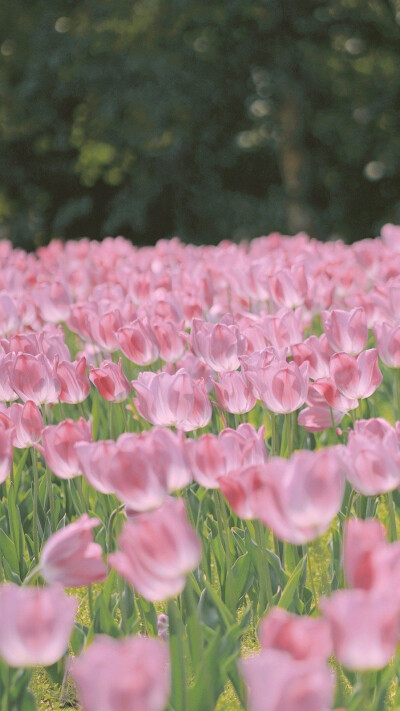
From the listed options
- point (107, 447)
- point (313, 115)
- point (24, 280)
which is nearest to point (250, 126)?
point (313, 115)

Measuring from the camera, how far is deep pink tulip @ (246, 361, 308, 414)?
1.94 metres

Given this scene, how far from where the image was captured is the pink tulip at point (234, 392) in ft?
6.67

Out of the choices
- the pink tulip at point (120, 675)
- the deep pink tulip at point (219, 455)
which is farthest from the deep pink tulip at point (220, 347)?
the pink tulip at point (120, 675)

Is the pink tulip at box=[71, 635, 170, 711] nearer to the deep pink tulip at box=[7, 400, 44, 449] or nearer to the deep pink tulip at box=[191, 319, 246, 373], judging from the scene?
the deep pink tulip at box=[7, 400, 44, 449]

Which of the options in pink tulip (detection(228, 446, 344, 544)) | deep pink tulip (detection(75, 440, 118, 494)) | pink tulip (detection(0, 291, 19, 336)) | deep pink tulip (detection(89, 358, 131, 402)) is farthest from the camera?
pink tulip (detection(0, 291, 19, 336))

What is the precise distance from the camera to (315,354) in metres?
2.30

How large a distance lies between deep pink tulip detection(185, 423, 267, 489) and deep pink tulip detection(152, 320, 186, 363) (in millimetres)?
1017

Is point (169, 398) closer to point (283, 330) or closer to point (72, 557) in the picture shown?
point (72, 557)

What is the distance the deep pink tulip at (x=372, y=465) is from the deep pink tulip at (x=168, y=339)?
119cm

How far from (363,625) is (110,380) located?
1.31 m

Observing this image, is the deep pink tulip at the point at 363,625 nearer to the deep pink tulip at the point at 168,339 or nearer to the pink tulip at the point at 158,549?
the pink tulip at the point at 158,549

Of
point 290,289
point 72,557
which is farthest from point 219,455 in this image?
point 290,289

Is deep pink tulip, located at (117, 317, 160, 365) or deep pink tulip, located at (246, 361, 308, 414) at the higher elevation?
deep pink tulip, located at (246, 361, 308, 414)

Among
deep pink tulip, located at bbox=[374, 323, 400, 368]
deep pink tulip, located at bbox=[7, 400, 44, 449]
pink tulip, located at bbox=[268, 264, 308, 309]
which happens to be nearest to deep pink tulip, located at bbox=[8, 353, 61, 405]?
deep pink tulip, located at bbox=[7, 400, 44, 449]
